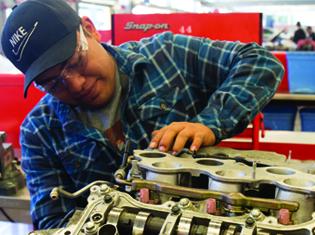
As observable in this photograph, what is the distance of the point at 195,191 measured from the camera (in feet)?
2.19

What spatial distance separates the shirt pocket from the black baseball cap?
25 centimetres

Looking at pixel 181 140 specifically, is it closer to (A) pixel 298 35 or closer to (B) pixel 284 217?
(B) pixel 284 217

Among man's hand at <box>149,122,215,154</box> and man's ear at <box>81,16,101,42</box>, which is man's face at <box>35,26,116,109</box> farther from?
man's hand at <box>149,122,215,154</box>

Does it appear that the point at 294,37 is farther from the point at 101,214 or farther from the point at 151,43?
the point at 101,214

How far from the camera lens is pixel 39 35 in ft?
2.98

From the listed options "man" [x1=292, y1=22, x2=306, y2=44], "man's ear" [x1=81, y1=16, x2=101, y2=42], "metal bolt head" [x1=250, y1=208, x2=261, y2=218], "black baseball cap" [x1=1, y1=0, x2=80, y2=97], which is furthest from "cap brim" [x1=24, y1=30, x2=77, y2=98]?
"man" [x1=292, y1=22, x2=306, y2=44]

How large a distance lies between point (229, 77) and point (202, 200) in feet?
1.62

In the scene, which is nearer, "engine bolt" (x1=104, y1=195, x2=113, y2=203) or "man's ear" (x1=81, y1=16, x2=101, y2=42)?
"engine bolt" (x1=104, y1=195, x2=113, y2=203)

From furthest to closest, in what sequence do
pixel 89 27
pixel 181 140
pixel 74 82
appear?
pixel 89 27
pixel 74 82
pixel 181 140

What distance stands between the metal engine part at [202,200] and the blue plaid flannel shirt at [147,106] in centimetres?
29

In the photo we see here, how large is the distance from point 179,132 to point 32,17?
0.39 metres

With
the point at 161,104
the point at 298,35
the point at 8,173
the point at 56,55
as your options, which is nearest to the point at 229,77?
the point at 161,104

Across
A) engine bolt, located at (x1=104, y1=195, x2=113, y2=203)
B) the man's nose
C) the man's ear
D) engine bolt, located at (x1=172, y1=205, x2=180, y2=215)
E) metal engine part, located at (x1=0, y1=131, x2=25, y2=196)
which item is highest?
the man's ear

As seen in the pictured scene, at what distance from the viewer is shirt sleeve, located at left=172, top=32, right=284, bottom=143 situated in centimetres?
99
